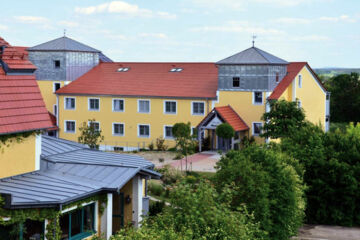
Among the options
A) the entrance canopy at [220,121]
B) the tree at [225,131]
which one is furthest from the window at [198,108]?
the tree at [225,131]

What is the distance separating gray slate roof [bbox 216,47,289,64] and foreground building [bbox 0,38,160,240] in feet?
89.3

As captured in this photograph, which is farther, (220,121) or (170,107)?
(170,107)

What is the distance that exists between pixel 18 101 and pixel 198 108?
3011 centimetres

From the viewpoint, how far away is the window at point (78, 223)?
15695 mm

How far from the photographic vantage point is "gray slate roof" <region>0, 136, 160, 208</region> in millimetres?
14758

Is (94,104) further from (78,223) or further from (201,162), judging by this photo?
(78,223)

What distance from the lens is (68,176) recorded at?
1688 centimetres

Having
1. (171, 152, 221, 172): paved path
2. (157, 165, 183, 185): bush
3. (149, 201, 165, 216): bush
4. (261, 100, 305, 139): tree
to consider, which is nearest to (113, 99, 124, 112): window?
(171, 152, 221, 172): paved path

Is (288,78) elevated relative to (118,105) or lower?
elevated

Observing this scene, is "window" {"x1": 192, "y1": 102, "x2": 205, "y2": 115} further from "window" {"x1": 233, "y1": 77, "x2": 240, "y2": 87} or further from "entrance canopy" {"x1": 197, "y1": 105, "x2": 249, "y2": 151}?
"window" {"x1": 233, "y1": 77, "x2": 240, "y2": 87}

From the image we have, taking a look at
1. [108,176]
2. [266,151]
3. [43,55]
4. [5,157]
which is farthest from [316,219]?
[43,55]

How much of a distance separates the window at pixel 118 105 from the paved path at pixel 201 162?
8957mm

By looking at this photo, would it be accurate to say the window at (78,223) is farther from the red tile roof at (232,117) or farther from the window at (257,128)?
the window at (257,128)

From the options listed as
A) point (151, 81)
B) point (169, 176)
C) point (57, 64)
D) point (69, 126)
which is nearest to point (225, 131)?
point (151, 81)
